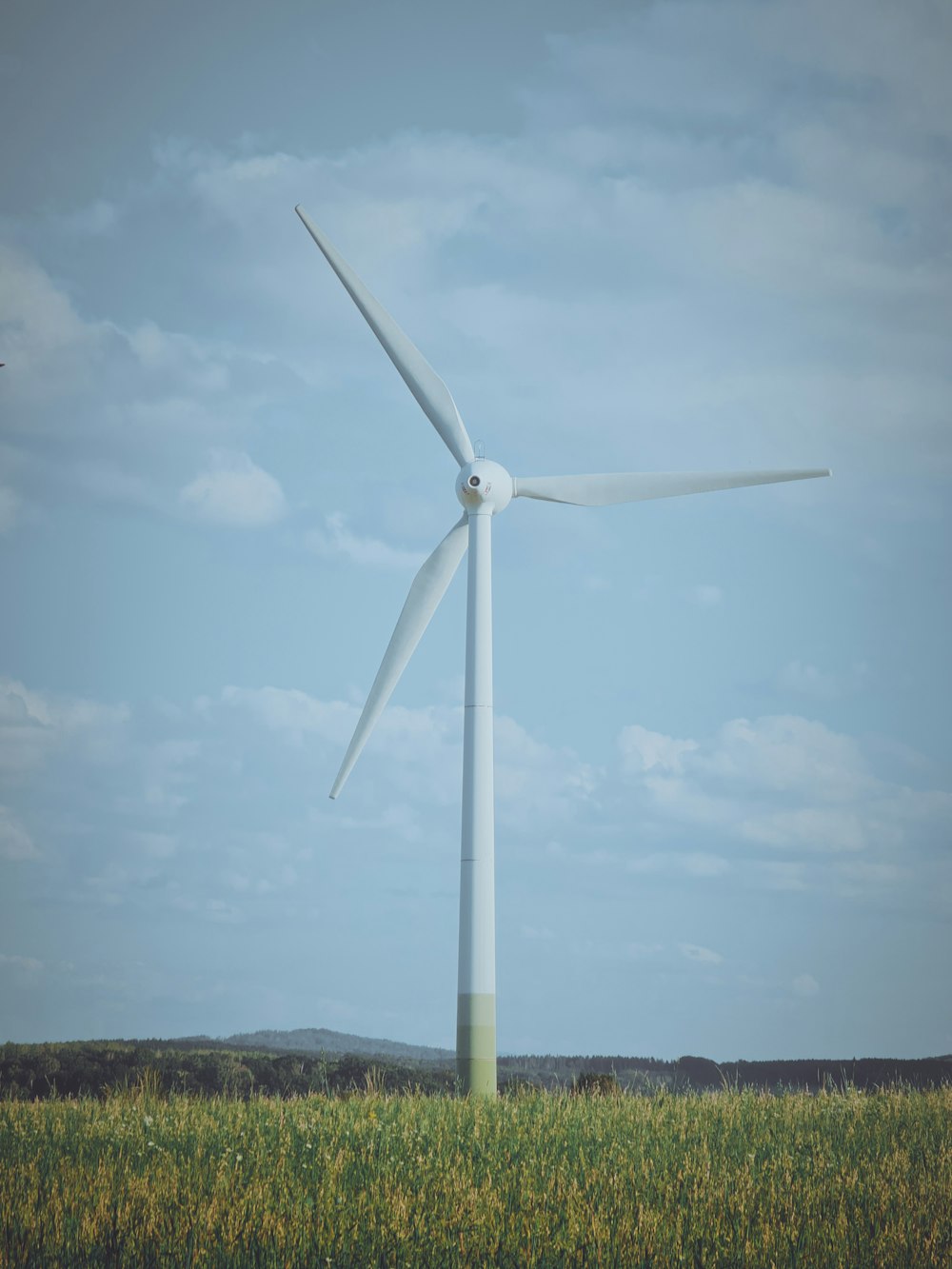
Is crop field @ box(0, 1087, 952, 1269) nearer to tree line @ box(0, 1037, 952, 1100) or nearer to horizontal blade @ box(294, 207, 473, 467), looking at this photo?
tree line @ box(0, 1037, 952, 1100)

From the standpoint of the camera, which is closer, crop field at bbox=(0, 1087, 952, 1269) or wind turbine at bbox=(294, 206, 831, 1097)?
crop field at bbox=(0, 1087, 952, 1269)

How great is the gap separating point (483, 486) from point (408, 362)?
5.11 meters

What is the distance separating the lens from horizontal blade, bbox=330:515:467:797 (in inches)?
1212

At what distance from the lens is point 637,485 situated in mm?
33344

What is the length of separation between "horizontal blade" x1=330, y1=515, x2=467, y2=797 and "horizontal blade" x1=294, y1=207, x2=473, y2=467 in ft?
8.05

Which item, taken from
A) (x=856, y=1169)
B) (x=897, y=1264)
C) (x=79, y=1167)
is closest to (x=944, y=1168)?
(x=856, y=1169)

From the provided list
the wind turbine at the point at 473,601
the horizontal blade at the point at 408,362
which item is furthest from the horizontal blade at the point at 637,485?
the horizontal blade at the point at 408,362

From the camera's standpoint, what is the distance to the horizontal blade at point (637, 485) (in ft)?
108

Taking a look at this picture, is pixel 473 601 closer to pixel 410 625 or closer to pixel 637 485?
pixel 410 625

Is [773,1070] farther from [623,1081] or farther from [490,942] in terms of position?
[490,942]

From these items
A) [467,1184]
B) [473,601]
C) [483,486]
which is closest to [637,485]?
[483,486]

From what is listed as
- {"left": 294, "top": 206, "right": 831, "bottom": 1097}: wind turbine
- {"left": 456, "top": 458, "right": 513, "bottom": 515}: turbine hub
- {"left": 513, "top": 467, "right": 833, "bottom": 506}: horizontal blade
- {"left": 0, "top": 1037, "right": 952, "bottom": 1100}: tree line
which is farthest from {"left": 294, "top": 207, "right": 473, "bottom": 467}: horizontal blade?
{"left": 0, "top": 1037, "right": 952, "bottom": 1100}: tree line

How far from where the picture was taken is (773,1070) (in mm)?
30281

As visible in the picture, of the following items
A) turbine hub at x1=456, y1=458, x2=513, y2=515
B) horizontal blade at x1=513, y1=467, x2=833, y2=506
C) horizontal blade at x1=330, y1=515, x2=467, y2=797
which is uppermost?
horizontal blade at x1=513, y1=467, x2=833, y2=506
